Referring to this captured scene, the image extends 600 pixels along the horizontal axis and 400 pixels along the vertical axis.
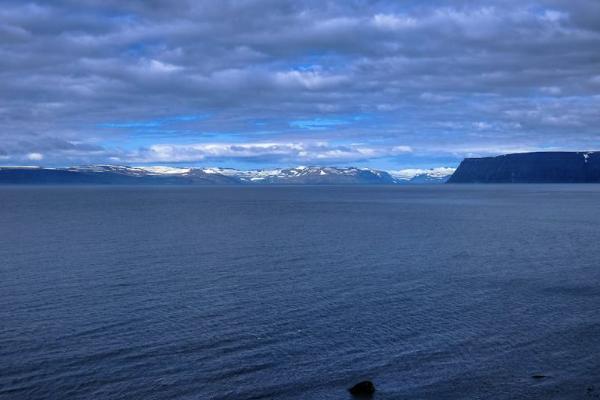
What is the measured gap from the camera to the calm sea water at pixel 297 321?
29906mm

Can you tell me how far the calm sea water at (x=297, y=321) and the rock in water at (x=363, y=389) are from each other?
0.72 m

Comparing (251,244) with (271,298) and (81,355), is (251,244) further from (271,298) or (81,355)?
(81,355)

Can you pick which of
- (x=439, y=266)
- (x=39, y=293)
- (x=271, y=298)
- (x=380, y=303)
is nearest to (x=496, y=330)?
(x=380, y=303)

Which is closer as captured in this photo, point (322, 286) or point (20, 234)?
point (322, 286)

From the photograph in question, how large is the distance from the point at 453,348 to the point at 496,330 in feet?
17.2

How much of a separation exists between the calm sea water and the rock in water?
718 millimetres

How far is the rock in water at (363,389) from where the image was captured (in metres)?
28.3

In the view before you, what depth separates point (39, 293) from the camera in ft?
160

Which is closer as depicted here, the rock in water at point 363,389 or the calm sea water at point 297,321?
the rock in water at point 363,389

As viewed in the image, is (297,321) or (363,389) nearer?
(363,389)

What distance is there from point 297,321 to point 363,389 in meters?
12.5

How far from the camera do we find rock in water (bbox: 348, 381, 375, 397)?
28.3m

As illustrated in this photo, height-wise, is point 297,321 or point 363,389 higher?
point 297,321

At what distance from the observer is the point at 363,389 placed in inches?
1125
